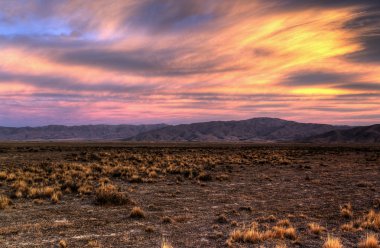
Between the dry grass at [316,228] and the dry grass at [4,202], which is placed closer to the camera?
the dry grass at [316,228]

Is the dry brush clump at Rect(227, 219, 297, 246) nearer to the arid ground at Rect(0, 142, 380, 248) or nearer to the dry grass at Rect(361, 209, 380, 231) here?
the arid ground at Rect(0, 142, 380, 248)

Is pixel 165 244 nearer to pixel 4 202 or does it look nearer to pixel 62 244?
pixel 62 244

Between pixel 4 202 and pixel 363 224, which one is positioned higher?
pixel 4 202

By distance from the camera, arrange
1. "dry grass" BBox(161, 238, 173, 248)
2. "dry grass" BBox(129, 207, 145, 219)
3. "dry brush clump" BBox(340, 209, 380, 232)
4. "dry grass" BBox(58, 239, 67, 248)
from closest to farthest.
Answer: "dry grass" BBox(161, 238, 173, 248), "dry grass" BBox(58, 239, 67, 248), "dry brush clump" BBox(340, 209, 380, 232), "dry grass" BBox(129, 207, 145, 219)

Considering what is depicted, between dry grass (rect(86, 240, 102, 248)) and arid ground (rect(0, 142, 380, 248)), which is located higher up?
dry grass (rect(86, 240, 102, 248))

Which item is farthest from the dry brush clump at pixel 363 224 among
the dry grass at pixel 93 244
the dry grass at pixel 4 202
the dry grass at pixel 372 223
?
the dry grass at pixel 4 202

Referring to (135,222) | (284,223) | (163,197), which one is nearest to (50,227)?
(135,222)

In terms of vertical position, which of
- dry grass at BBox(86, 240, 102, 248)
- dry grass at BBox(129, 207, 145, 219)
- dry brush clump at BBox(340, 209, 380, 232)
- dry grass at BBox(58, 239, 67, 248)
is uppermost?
dry grass at BBox(58, 239, 67, 248)

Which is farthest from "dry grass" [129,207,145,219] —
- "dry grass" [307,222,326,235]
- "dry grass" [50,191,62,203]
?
"dry grass" [307,222,326,235]

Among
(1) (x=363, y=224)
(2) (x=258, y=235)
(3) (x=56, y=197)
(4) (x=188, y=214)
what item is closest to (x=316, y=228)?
(1) (x=363, y=224)

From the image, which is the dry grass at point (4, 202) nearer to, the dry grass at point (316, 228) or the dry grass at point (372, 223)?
the dry grass at point (316, 228)

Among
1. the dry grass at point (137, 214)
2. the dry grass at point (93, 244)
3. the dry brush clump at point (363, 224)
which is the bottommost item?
the dry brush clump at point (363, 224)

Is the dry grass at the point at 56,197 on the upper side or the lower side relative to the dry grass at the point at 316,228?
upper

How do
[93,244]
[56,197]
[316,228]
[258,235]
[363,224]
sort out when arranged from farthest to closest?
[56,197]
[363,224]
[316,228]
[258,235]
[93,244]
